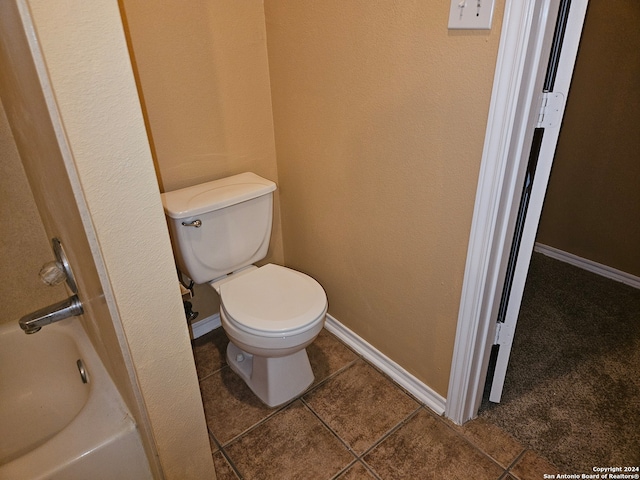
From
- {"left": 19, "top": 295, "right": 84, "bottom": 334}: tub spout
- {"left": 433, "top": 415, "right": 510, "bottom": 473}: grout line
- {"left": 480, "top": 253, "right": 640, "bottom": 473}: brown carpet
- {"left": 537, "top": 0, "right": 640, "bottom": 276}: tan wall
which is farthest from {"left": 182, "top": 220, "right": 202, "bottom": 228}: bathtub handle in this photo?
{"left": 537, "top": 0, "right": 640, "bottom": 276}: tan wall

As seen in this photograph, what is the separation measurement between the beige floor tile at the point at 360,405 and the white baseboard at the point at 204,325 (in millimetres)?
661

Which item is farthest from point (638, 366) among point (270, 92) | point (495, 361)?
point (270, 92)

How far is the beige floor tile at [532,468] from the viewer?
1.33 m

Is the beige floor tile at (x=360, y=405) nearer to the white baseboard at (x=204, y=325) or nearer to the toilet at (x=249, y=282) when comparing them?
the toilet at (x=249, y=282)

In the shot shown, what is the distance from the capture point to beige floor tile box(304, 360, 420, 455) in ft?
4.93

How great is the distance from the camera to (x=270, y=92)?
1838 mm

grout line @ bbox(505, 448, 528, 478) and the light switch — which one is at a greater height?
the light switch

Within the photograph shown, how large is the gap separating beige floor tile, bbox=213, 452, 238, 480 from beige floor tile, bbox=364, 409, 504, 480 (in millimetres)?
454

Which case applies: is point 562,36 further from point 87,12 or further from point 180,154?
point 180,154

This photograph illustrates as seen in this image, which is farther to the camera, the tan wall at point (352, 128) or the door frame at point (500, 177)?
the tan wall at point (352, 128)

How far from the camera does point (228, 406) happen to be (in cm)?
163

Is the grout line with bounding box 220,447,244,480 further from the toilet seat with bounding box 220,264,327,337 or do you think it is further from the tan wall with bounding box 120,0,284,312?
the tan wall with bounding box 120,0,284,312

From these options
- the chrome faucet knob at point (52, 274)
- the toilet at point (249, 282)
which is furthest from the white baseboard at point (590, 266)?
the chrome faucet knob at point (52, 274)

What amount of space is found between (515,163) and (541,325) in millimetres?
1209
